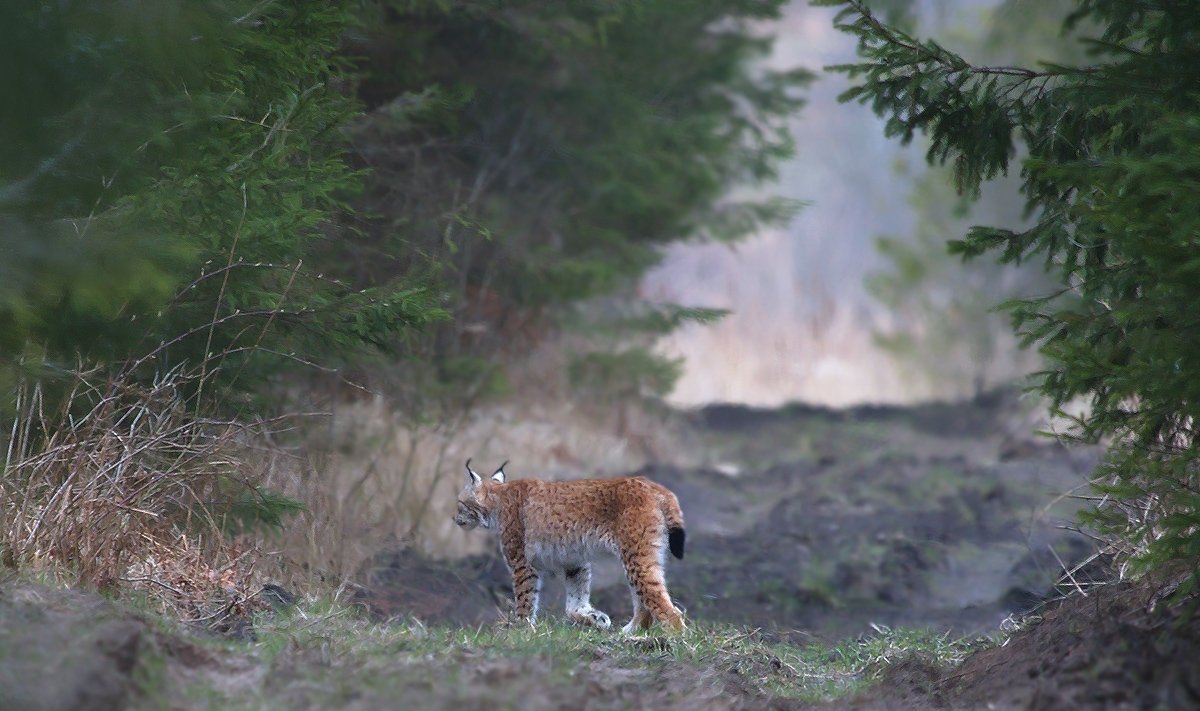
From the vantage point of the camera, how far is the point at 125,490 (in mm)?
7051

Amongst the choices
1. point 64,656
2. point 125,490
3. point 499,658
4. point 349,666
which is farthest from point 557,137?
point 64,656

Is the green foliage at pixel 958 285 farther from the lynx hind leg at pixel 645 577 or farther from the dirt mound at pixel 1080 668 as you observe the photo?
the dirt mound at pixel 1080 668

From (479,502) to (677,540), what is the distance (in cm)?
172

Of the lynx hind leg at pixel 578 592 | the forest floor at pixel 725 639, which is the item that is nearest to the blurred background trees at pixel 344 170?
the forest floor at pixel 725 639

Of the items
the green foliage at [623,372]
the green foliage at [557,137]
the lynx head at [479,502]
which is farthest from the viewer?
the green foliage at [623,372]

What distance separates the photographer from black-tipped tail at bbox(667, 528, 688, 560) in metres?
8.47

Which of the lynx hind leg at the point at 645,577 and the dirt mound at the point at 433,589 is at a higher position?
the lynx hind leg at the point at 645,577

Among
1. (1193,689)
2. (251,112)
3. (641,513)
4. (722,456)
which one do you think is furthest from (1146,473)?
(722,456)

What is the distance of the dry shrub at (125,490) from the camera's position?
22.2 ft

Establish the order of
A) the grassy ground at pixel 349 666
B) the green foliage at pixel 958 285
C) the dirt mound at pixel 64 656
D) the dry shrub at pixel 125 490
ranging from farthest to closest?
the green foliage at pixel 958 285 → the dry shrub at pixel 125 490 → the grassy ground at pixel 349 666 → the dirt mound at pixel 64 656

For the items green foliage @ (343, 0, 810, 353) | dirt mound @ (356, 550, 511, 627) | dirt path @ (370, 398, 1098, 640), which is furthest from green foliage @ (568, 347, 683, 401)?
dirt mound @ (356, 550, 511, 627)

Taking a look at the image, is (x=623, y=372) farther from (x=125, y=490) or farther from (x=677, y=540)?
(x=125, y=490)

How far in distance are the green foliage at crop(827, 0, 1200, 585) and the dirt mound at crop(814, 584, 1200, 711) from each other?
1.06 ft

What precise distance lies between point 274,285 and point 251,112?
101 cm
